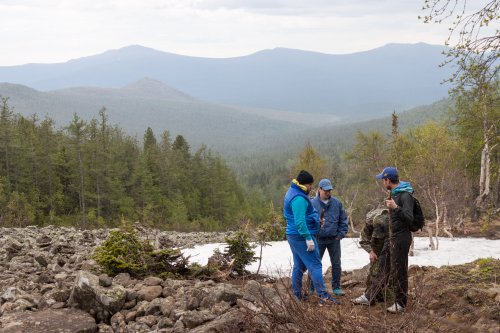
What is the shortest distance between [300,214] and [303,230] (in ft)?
0.79

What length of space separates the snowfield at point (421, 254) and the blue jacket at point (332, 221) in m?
4.33

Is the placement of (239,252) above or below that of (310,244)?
below

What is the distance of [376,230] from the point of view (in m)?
6.39

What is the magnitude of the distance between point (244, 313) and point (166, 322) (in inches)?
55.4

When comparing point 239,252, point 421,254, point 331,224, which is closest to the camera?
point 331,224

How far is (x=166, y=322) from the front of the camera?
5.56 m

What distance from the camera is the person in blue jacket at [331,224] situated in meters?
7.55

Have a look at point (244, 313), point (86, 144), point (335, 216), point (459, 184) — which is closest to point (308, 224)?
point (335, 216)

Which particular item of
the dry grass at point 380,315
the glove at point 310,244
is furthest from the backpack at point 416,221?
the glove at point 310,244

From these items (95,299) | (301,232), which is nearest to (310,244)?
(301,232)

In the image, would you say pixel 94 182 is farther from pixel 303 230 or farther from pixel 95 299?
pixel 303 230

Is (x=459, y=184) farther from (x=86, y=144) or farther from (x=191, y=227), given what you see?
(x=86, y=144)

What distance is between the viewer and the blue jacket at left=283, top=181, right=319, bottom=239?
649 cm

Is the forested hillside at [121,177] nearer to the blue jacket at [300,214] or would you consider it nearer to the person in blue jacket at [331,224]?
the person in blue jacket at [331,224]
